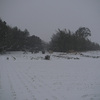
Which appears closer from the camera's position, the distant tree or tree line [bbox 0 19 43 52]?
tree line [bbox 0 19 43 52]

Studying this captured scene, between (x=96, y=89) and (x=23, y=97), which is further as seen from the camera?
(x=96, y=89)

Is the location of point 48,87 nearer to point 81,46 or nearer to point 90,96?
point 90,96

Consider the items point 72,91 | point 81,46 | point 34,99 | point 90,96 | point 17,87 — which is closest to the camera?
point 34,99

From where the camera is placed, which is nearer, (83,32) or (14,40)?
(14,40)

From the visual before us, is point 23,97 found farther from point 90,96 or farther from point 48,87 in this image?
point 90,96

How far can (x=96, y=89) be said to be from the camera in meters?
6.12

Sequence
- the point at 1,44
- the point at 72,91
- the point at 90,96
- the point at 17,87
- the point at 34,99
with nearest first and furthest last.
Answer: the point at 34,99, the point at 90,96, the point at 72,91, the point at 17,87, the point at 1,44

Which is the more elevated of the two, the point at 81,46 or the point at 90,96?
the point at 81,46

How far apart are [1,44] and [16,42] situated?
486 inches

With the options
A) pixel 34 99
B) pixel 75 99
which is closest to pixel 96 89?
pixel 75 99

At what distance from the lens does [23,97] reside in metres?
5.10

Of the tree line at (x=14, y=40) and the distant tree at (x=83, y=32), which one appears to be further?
the distant tree at (x=83, y=32)

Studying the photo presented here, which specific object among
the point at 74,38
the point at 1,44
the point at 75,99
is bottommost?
the point at 75,99

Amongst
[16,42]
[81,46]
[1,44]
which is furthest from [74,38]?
[1,44]
